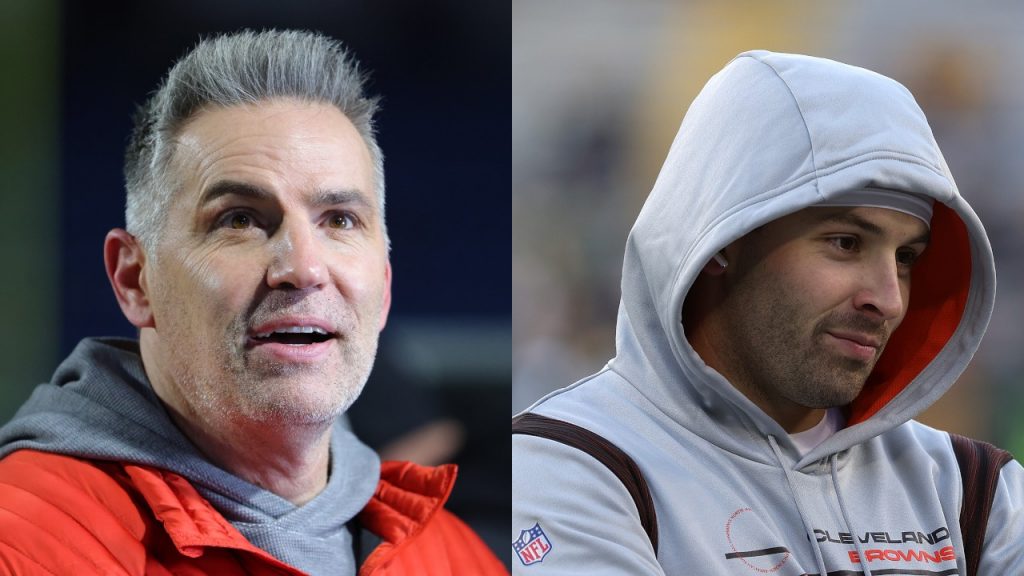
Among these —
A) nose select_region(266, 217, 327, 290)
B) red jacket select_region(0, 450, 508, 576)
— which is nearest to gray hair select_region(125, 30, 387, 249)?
nose select_region(266, 217, 327, 290)

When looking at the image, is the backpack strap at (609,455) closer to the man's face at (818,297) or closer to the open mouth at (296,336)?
the man's face at (818,297)

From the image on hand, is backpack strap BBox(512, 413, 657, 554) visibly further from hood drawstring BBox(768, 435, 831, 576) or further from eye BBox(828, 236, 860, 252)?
eye BBox(828, 236, 860, 252)

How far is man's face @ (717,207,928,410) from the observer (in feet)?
4.50

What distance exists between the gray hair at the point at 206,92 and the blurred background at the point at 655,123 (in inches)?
32.7

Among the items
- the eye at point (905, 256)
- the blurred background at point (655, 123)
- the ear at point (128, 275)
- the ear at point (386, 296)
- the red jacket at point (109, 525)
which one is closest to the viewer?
the red jacket at point (109, 525)

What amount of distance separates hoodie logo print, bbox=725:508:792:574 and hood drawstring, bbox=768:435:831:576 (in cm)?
4

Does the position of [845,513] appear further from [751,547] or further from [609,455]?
[609,455]

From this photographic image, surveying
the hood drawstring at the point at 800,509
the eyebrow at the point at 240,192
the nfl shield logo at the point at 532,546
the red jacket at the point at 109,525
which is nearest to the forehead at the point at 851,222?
the hood drawstring at the point at 800,509

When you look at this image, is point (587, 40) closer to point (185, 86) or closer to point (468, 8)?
point (468, 8)

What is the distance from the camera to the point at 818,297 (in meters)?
1.38

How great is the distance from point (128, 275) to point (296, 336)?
0.19 m

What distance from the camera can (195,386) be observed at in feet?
3.79

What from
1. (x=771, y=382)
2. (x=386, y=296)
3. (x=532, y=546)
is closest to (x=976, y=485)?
(x=771, y=382)

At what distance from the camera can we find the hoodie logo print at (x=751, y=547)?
1.32m
